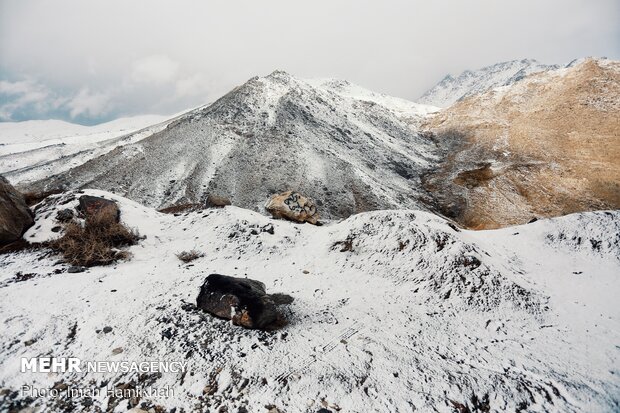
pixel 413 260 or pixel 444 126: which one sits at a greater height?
pixel 444 126

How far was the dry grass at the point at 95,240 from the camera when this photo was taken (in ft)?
31.1

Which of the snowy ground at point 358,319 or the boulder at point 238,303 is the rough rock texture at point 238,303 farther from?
the snowy ground at point 358,319

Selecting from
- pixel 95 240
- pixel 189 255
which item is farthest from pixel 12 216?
pixel 189 255

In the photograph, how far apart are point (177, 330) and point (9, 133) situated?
21330 cm

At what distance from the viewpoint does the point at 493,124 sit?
51031mm

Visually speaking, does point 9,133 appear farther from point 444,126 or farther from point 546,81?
point 546,81

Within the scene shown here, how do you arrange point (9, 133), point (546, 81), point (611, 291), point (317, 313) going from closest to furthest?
point (317, 313)
point (611, 291)
point (546, 81)
point (9, 133)

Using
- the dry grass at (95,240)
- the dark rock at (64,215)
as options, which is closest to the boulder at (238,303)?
the dry grass at (95,240)

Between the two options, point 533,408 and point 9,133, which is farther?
point 9,133

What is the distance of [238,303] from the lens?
6.72 m

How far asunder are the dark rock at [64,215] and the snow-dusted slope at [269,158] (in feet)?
62.2

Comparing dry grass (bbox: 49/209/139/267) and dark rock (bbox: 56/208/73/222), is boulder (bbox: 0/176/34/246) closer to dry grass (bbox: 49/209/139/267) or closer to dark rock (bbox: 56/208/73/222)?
dark rock (bbox: 56/208/73/222)

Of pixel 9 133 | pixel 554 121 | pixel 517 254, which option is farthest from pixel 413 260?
pixel 9 133

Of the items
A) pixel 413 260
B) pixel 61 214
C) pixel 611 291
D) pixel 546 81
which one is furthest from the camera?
pixel 546 81
